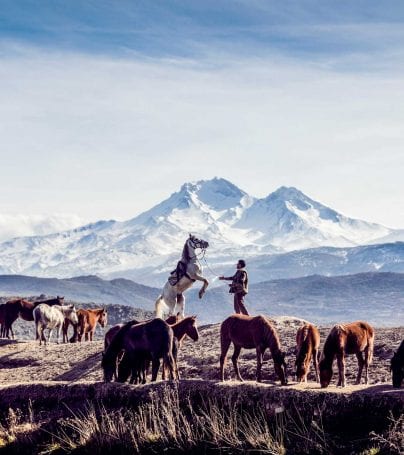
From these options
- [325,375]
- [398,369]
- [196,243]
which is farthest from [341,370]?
[196,243]

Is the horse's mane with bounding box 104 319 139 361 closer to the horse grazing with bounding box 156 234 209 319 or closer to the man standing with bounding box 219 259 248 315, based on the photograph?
the man standing with bounding box 219 259 248 315

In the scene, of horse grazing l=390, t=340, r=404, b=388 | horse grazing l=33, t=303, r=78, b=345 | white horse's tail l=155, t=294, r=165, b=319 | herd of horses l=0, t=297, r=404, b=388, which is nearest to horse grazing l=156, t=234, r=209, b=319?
white horse's tail l=155, t=294, r=165, b=319

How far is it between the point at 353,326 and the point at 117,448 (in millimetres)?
5921

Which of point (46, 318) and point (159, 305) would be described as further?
point (46, 318)

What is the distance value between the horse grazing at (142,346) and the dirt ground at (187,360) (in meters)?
2.50

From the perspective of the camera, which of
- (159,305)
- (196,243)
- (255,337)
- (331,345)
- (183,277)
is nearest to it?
(331,345)

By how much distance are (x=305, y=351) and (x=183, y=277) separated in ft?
30.2

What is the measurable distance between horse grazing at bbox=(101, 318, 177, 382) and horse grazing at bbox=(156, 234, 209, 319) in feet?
22.2

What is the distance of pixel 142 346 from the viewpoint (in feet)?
65.4

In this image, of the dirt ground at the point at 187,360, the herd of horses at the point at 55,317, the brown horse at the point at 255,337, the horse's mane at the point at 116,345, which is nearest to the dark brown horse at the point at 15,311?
the herd of horses at the point at 55,317

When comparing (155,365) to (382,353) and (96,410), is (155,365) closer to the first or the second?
(96,410)

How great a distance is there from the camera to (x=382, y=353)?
21719mm

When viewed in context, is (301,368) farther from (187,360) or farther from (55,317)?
(55,317)

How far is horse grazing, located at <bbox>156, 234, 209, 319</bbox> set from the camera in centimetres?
2762
